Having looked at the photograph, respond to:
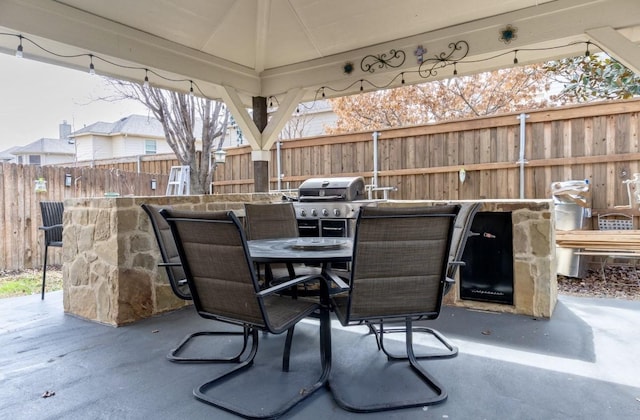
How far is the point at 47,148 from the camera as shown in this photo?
16781 mm

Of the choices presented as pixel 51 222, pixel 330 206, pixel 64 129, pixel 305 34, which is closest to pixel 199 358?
pixel 330 206

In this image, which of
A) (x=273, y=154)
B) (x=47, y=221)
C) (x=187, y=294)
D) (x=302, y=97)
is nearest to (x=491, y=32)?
(x=302, y=97)

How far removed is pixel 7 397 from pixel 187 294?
988mm

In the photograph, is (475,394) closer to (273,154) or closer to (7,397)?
(7,397)

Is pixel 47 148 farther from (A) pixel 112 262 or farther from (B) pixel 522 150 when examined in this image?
(B) pixel 522 150

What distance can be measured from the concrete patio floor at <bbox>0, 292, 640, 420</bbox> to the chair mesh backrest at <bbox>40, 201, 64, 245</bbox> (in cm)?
84

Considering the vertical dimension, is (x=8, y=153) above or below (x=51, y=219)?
above

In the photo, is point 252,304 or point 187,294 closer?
point 252,304

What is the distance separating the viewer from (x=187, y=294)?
2.55 m

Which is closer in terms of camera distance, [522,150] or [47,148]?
[522,150]

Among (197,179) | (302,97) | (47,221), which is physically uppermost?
(302,97)

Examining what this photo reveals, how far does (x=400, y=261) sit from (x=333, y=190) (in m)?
2.55

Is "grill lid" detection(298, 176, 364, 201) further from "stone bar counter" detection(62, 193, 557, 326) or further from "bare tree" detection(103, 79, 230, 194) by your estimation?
"bare tree" detection(103, 79, 230, 194)

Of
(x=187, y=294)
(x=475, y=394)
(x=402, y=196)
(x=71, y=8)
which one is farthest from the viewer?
(x=402, y=196)
